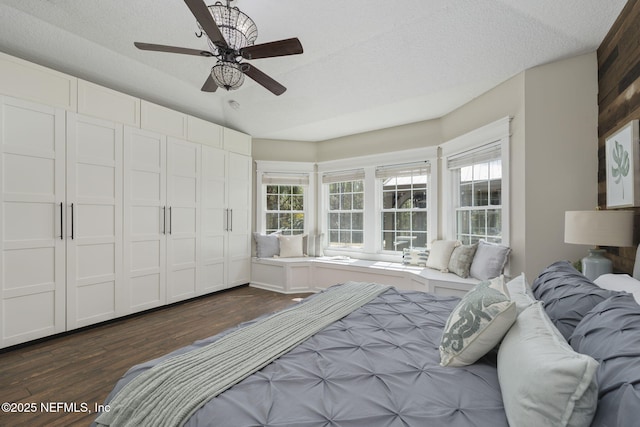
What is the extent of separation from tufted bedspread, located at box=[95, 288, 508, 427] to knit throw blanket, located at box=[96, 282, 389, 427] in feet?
0.15

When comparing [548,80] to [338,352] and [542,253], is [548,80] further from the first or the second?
[338,352]

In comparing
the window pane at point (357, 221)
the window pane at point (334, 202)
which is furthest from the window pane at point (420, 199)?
the window pane at point (334, 202)

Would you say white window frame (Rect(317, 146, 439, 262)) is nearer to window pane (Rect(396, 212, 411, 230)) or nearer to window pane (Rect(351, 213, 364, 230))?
window pane (Rect(351, 213, 364, 230))

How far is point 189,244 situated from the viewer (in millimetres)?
3967

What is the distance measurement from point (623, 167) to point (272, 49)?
258 centimetres

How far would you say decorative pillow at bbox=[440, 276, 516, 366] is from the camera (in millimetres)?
1122

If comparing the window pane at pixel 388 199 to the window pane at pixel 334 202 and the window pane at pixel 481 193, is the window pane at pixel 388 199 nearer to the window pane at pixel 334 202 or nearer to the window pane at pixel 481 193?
the window pane at pixel 334 202

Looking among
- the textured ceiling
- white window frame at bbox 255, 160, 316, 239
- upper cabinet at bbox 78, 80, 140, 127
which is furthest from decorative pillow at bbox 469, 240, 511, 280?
upper cabinet at bbox 78, 80, 140, 127

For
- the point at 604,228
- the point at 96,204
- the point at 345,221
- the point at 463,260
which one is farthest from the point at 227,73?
the point at 345,221

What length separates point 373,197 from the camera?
184 inches

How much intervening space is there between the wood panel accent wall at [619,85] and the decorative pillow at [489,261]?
78 cm

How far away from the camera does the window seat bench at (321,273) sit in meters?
3.88

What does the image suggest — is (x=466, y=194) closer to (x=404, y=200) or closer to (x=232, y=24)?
(x=404, y=200)

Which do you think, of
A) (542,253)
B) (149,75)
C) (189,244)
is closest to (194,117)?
(149,75)
